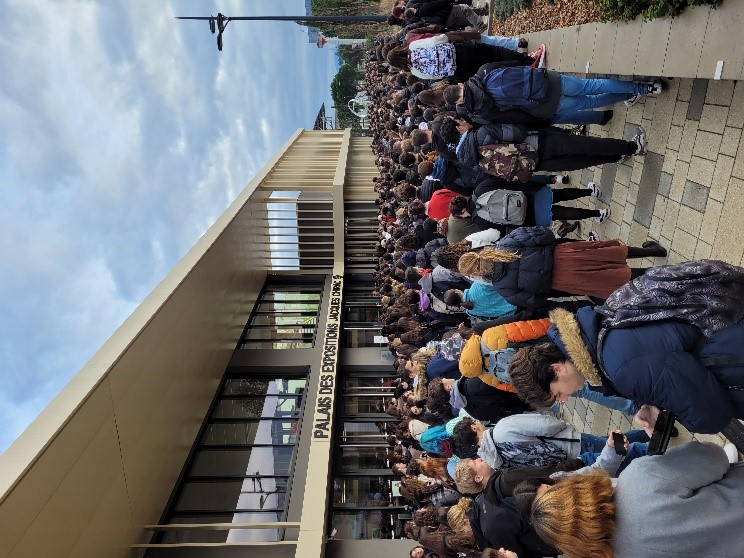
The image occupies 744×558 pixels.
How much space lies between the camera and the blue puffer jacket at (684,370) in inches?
111

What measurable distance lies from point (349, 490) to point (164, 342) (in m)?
4.35

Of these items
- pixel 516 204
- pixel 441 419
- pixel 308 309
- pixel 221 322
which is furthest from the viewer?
pixel 308 309

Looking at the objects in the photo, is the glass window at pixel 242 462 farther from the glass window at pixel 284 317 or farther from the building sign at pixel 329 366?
the glass window at pixel 284 317

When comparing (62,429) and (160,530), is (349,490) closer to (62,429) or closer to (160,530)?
(160,530)

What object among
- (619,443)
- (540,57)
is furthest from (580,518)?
(540,57)

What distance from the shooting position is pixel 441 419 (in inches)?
251

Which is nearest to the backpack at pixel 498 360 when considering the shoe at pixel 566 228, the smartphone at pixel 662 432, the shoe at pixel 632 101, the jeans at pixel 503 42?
the smartphone at pixel 662 432

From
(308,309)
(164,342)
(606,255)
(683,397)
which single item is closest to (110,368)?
(164,342)

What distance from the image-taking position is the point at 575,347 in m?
3.17

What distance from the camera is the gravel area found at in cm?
702

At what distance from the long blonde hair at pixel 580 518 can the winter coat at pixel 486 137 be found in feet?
13.1

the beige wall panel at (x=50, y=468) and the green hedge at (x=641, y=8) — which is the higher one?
the green hedge at (x=641, y=8)

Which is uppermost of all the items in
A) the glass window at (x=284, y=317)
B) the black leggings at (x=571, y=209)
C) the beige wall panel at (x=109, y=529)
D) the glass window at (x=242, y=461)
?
the black leggings at (x=571, y=209)

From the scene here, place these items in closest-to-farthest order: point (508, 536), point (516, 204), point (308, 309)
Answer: point (508, 536) → point (516, 204) → point (308, 309)
